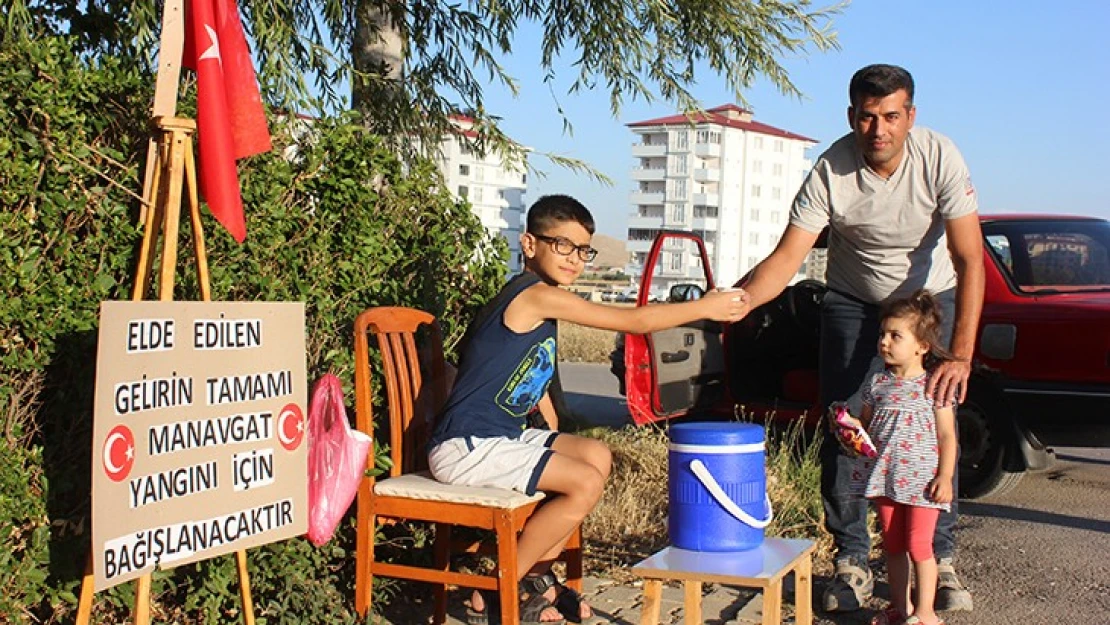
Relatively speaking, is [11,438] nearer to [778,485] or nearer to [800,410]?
[778,485]

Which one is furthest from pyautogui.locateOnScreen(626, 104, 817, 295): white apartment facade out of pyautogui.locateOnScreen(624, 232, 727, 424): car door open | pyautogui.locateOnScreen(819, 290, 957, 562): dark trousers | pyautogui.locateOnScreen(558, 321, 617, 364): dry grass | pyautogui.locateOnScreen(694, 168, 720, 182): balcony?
pyautogui.locateOnScreen(819, 290, 957, 562): dark trousers

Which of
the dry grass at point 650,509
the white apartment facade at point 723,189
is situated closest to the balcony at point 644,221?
the white apartment facade at point 723,189

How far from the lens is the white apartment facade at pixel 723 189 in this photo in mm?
103188

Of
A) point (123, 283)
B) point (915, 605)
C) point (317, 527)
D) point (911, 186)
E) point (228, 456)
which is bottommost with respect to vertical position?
point (915, 605)

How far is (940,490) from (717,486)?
1099 millimetres

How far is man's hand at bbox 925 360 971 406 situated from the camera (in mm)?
4582

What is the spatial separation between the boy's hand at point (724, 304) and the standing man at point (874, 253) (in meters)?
0.25

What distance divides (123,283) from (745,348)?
5.29m

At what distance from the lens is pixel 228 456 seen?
3691mm

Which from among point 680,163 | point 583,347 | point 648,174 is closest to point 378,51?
point 583,347

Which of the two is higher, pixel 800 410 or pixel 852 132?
pixel 852 132

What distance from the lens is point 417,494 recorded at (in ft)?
13.9

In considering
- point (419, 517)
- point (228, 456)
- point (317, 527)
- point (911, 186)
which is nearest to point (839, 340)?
point (911, 186)

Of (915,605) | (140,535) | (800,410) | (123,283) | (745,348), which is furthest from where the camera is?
(745,348)
